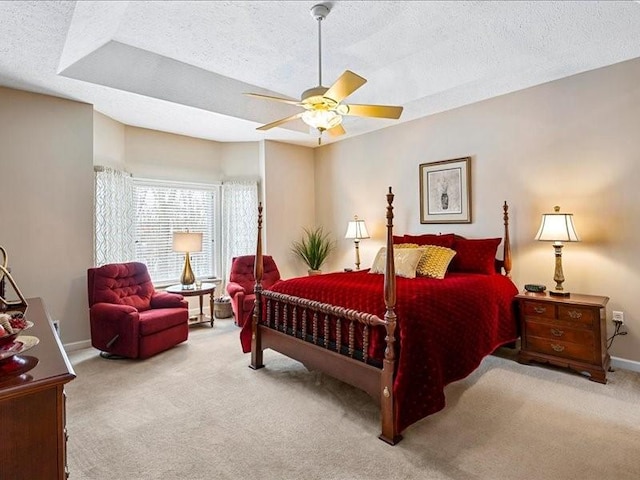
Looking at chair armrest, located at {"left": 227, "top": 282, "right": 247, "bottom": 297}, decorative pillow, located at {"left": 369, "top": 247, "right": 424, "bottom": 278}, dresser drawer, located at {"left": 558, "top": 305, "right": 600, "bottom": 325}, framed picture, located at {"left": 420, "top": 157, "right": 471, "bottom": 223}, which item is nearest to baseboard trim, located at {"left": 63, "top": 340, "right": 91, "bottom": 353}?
chair armrest, located at {"left": 227, "top": 282, "right": 247, "bottom": 297}

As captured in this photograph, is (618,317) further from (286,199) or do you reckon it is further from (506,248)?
(286,199)

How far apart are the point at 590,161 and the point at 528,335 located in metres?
1.78

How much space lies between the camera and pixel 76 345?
3941 mm

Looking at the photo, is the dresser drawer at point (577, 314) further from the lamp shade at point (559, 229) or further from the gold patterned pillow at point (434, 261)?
the gold patterned pillow at point (434, 261)

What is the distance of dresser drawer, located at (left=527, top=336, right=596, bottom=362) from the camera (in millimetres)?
3062

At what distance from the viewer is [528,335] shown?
11.2 ft

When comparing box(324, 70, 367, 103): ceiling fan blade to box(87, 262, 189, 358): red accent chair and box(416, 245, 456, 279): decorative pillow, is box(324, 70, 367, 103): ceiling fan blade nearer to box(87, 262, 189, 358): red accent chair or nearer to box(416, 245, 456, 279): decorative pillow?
box(416, 245, 456, 279): decorative pillow

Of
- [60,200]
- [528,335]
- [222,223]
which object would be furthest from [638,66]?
[60,200]

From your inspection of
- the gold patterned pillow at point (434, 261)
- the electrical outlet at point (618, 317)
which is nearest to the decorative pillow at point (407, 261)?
the gold patterned pillow at point (434, 261)

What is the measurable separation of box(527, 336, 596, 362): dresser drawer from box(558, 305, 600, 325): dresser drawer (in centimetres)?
21

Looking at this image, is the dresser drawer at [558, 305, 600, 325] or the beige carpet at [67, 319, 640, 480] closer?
the beige carpet at [67, 319, 640, 480]

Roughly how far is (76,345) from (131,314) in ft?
3.28

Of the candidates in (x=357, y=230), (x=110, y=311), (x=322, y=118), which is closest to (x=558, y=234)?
(x=322, y=118)

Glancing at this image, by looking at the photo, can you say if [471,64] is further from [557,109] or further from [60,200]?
[60,200]
